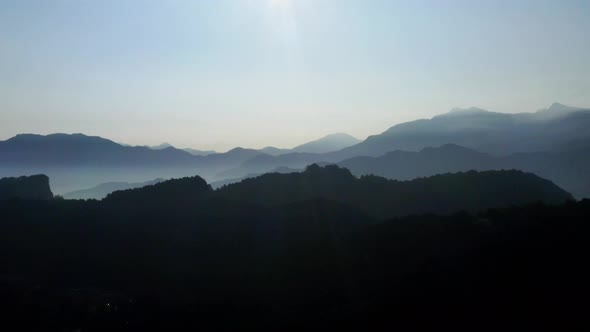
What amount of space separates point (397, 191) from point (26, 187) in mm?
78491

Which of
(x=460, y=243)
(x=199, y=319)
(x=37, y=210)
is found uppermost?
(x=37, y=210)

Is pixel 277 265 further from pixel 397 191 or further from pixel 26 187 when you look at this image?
pixel 26 187

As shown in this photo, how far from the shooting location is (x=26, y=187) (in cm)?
10169

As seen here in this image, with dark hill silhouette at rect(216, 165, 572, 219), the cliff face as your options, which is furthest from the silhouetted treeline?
the cliff face

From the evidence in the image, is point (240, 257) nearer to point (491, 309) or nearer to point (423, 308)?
point (423, 308)

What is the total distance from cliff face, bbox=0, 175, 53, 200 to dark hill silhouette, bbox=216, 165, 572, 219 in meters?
44.7

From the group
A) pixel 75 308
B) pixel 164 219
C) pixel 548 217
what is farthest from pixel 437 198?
pixel 75 308

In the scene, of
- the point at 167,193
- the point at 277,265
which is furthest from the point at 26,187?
the point at 277,265

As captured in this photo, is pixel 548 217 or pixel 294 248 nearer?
pixel 548 217

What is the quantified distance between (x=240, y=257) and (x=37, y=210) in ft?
125

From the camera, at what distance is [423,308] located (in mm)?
31328

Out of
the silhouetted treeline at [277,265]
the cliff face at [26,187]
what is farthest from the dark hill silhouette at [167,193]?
the cliff face at [26,187]

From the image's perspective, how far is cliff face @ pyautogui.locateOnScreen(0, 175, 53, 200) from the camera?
321 feet

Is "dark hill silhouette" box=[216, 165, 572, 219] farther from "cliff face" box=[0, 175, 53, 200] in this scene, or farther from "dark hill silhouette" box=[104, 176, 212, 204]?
"cliff face" box=[0, 175, 53, 200]
